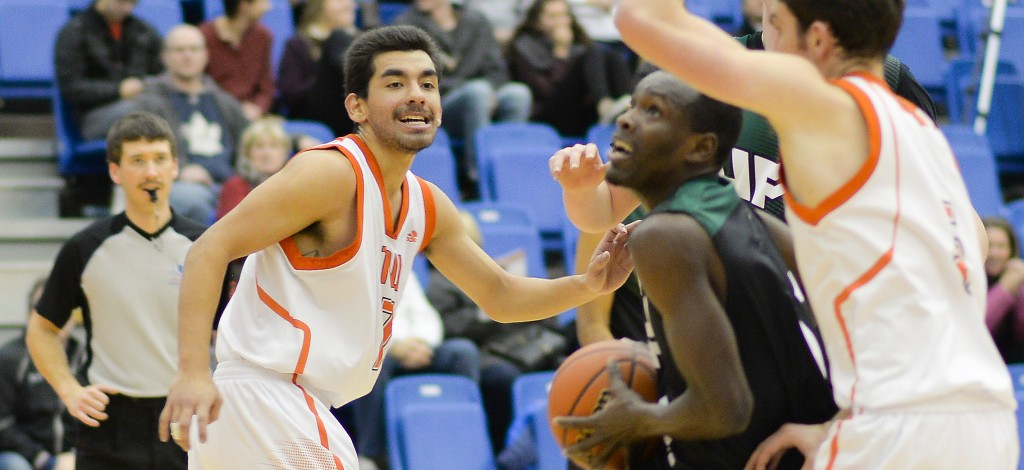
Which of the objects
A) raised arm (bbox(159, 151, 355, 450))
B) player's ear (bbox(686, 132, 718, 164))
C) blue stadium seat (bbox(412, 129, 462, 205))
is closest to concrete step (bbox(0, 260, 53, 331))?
blue stadium seat (bbox(412, 129, 462, 205))

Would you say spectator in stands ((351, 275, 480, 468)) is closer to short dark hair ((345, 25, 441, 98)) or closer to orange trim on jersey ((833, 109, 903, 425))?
short dark hair ((345, 25, 441, 98))

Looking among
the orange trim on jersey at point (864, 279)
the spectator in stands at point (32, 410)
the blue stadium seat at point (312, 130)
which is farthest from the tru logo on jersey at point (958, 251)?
the blue stadium seat at point (312, 130)

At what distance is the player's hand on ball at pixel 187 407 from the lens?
3.50m

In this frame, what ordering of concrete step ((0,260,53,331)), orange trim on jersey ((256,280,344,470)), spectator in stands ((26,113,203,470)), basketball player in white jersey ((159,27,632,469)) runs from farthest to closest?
concrete step ((0,260,53,331)) → spectator in stands ((26,113,203,470)) → orange trim on jersey ((256,280,344,470)) → basketball player in white jersey ((159,27,632,469))

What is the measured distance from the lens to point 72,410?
4895 mm

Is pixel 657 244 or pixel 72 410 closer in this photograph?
pixel 657 244

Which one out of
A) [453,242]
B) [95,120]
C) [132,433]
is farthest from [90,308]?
[95,120]

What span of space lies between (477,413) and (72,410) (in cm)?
241

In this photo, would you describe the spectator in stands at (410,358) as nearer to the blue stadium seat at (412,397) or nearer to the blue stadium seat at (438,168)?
the blue stadium seat at (412,397)

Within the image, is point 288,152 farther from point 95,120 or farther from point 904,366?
point 904,366

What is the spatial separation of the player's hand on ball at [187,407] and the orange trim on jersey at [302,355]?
0.40m

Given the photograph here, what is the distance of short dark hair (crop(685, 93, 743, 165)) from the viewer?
3.00m

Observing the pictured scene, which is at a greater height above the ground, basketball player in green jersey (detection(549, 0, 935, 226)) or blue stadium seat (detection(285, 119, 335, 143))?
basketball player in green jersey (detection(549, 0, 935, 226))

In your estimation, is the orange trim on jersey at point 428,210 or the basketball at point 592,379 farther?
the orange trim on jersey at point 428,210
